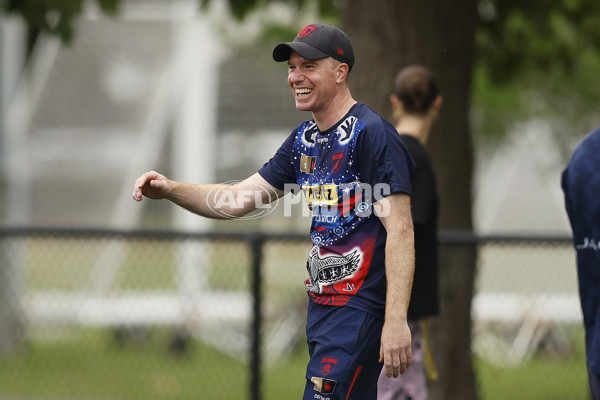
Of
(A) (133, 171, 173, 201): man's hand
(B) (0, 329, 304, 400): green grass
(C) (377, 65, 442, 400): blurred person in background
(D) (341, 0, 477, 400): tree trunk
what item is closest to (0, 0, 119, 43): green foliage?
(D) (341, 0, 477, 400): tree trunk

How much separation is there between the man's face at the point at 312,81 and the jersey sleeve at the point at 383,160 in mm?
222

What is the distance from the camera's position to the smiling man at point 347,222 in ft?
11.8

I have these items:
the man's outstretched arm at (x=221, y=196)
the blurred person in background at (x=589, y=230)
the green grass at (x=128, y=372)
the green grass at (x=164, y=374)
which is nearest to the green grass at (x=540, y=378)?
the green grass at (x=164, y=374)

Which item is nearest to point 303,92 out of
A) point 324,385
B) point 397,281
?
point 397,281

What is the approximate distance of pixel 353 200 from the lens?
3.71 metres

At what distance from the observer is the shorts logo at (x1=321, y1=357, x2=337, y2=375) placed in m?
3.66

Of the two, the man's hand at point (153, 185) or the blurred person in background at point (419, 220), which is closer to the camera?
the man's hand at point (153, 185)

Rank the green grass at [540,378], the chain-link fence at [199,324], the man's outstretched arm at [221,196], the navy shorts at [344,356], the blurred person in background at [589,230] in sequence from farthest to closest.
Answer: the chain-link fence at [199,324], the green grass at [540,378], the man's outstretched arm at [221,196], the navy shorts at [344,356], the blurred person in background at [589,230]

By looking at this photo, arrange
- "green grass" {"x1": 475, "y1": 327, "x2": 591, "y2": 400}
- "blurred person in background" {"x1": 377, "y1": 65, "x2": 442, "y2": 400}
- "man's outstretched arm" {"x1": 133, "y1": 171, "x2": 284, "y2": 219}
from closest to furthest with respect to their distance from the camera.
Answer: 1. "man's outstretched arm" {"x1": 133, "y1": 171, "x2": 284, "y2": 219}
2. "blurred person in background" {"x1": 377, "y1": 65, "x2": 442, "y2": 400}
3. "green grass" {"x1": 475, "y1": 327, "x2": 591, "y2": 400}

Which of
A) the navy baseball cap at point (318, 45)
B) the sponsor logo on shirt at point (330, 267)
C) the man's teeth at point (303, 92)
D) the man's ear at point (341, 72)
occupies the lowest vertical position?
the sponsor logo on shirt at point (330, 267)

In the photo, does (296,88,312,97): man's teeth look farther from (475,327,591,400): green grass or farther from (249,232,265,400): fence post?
(475,327,591,400): green grass

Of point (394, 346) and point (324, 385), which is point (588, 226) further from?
point (324, 385)

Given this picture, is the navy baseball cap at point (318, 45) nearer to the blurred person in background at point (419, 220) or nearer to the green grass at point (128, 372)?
the blurred person in background at point (419, 220)

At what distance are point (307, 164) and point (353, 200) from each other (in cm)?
27
